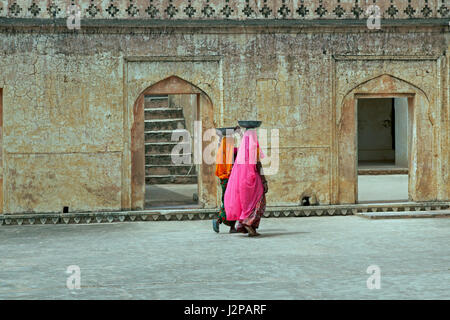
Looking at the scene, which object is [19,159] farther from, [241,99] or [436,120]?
Answer: [436,120]

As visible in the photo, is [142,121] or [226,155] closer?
[226,155]

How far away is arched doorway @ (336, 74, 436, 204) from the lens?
37.2 feet

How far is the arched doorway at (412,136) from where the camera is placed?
11.3 m

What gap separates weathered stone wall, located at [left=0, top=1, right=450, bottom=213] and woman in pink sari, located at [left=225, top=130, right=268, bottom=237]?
2.01m

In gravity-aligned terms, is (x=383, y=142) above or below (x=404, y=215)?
above

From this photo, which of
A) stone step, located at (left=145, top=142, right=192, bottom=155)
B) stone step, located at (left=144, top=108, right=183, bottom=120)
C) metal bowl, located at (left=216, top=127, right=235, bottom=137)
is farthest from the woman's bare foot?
stone step, located at (left=144, top=108, right=183, bottom=120)

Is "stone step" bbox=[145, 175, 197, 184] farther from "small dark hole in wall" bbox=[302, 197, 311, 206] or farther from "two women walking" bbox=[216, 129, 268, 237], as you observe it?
"two women walking" bbox=[216, 129, 268, 237]

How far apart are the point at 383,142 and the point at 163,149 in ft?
30.3

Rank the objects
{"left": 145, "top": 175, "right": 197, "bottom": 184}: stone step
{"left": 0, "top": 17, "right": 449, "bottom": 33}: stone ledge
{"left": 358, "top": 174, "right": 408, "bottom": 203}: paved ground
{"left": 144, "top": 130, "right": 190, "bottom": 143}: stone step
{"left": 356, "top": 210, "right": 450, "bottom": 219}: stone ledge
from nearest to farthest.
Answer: {"left": 0, "top": 17, "right": 449, "bottom": 33}: stone ledge → {"left": 356, "top": 210, "right": 450, "bottom": 219}: stone ledge → {"left": 358, "top": 174, "right": 408, "bottom": 203}: paved ground → {"left": 145, "top": 175, "right": 197, "bottom": 184}: stone step → {"left": 144, "top": 130, "right": 190, "bottom": 143}: stone step

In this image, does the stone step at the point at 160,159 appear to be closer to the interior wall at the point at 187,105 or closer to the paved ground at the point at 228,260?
the interior wall at the point at 187,105

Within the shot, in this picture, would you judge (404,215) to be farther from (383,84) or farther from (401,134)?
(401,134)

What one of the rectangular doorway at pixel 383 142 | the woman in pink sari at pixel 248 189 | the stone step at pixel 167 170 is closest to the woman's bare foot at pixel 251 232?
the woman in pink sari at pixel 248 189

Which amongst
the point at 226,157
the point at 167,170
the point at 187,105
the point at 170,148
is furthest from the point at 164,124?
the point at 226,157

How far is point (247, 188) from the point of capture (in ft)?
29.8
